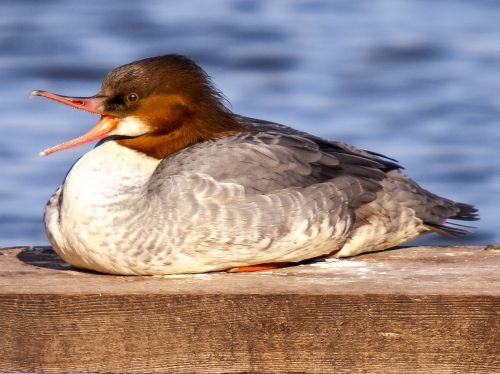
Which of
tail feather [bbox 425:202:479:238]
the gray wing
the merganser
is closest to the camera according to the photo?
the merganser

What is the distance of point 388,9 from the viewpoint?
51.2 feet

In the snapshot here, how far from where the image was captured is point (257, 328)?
3734 mm

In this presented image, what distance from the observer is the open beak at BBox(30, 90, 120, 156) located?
4293mm

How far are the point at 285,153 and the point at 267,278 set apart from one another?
24.1 inches

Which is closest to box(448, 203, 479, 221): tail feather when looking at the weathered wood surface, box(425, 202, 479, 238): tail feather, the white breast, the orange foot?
box(425, 202, 479, 238): tail feather

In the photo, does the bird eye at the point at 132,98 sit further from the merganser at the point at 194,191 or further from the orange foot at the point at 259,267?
the orange foot at the point at 259,267

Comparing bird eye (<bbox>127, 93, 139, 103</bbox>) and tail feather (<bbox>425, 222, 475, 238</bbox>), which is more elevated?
bird eye (<bbox>127, 93, 139, 103</bbox>)

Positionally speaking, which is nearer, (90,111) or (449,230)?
(90,111)

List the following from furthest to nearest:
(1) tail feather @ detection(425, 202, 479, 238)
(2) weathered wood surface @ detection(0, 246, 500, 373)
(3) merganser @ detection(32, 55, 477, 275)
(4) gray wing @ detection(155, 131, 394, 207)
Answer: (1) tail feather @ detection(425, 202, 479, 238) < (4) gray wing @ detection(155, 131, 394, 207) < (3) merganser @ detection(32, 55, 477, 275) < (2) weathered wood surface @ detection(0, 246, 500, 373)

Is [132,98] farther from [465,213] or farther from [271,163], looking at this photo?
[465,213]

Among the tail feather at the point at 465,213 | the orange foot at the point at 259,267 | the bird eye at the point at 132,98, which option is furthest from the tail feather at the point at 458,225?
the bird eye at the point at 132,98

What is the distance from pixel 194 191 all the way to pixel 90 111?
448 millimetres

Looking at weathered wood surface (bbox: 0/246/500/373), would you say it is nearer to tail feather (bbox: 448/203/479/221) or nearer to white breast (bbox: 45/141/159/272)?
white breast (bbox: 45/141/159/272)

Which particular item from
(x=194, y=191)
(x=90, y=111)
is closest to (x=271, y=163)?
(x=194, y=191)
